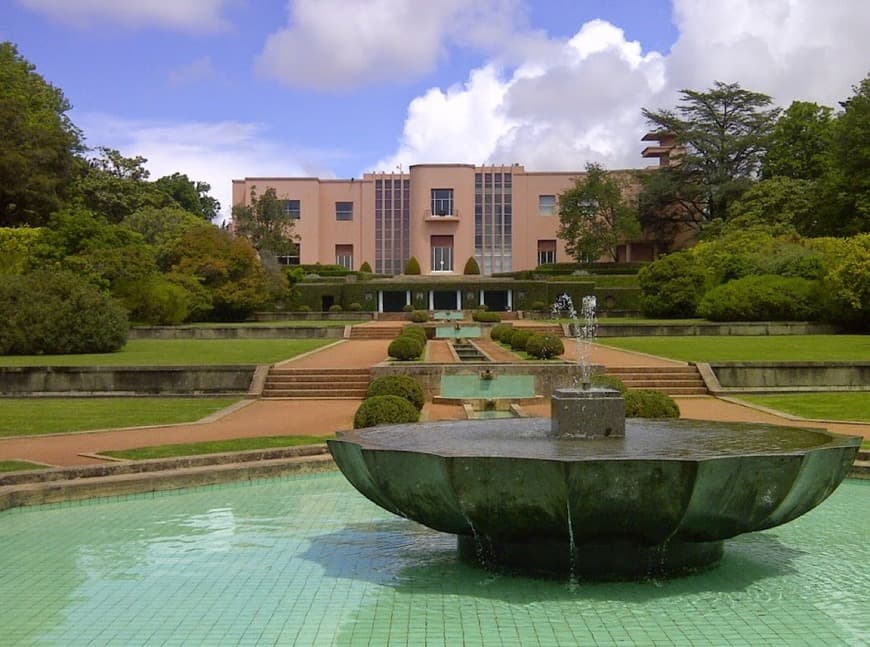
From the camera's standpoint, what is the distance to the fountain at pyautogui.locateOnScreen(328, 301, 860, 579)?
17.0ft

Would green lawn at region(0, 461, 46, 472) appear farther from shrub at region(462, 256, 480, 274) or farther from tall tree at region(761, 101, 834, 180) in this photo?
shrub at region(462, 256, 480, 274)

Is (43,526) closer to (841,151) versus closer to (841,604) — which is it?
(841,604)

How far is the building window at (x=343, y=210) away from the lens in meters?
71.6

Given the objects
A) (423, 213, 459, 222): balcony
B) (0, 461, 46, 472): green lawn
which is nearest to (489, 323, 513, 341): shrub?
(0, 461, 46, 472): green lawn

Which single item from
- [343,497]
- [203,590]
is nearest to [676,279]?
[343,497]

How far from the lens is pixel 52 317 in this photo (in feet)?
81.8

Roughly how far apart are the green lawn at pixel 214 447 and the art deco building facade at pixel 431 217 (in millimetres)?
58765

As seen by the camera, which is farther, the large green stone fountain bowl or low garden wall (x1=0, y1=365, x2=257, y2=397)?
low garden wall (x1=0, y1=365, x2=257, y2=397)

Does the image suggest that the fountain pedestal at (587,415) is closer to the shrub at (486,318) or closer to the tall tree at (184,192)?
the shrub at (486,318)

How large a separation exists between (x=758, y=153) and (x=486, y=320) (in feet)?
84.4

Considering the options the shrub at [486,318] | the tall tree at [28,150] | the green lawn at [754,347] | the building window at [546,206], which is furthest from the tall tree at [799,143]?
the tall tree at [28,150]

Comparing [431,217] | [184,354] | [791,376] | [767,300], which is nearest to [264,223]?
[431,217]

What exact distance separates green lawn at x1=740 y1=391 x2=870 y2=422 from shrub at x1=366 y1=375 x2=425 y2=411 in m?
6.27

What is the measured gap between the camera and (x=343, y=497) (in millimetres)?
8781
